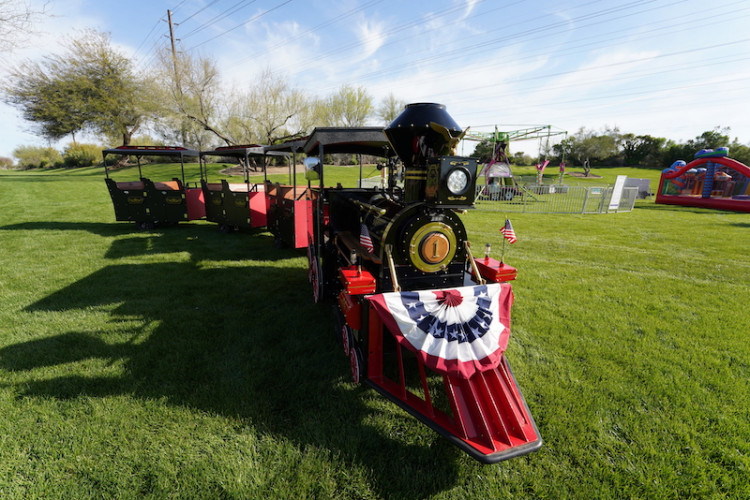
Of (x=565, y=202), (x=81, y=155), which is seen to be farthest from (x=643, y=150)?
(x=81, y=155)

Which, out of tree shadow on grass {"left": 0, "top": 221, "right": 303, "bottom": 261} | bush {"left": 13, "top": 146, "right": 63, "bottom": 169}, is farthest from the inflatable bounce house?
bush {"left": 13, "top": 146, "right": 63, "bottom": 169}

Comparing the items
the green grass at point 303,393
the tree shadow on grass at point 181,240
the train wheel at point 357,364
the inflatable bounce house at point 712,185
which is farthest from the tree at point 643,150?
the train wheel at point 357,364

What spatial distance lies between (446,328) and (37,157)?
76374 mm

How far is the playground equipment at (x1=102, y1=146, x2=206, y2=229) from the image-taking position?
1073 centimetres

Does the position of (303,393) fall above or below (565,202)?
below

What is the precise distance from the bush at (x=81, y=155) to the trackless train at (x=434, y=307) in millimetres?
53552

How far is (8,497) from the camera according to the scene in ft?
7.77

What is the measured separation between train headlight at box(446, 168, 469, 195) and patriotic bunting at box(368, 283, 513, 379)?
984mm

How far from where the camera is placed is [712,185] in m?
19.8

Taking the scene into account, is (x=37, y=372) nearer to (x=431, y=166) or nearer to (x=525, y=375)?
(x=431, y=166)

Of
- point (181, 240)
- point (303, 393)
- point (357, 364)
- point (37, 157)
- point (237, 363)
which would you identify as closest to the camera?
point (357, 364)

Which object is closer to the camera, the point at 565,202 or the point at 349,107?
the point at 565,202

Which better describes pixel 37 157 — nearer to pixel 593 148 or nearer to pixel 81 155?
pixel 81 155

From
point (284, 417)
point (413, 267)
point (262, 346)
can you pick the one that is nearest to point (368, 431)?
point (284, 417)
